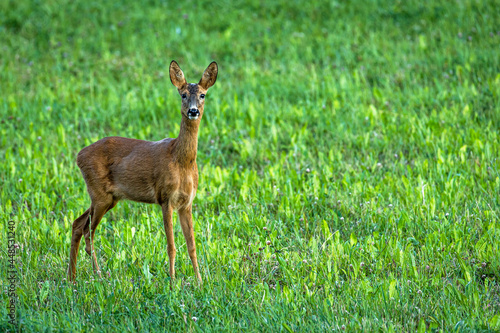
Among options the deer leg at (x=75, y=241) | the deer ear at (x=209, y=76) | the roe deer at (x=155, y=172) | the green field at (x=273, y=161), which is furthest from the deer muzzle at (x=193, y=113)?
the deer leg at (x=75, y=241)

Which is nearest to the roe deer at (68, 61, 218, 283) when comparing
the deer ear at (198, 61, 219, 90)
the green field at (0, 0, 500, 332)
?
the deer ear at (198, 61, 219, 90)

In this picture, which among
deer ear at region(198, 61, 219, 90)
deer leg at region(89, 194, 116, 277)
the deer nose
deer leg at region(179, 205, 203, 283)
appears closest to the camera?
the deer nose

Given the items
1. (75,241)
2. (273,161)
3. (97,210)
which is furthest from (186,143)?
(273,161)

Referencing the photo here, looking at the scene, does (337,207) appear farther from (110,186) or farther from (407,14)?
(407,14)

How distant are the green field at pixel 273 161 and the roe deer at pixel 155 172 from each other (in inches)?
14.7

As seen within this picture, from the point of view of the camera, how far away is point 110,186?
498cm

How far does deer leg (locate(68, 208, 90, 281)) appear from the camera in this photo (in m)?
5.02

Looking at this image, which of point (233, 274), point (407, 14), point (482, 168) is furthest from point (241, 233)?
point (407, 14)

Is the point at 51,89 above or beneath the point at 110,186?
above

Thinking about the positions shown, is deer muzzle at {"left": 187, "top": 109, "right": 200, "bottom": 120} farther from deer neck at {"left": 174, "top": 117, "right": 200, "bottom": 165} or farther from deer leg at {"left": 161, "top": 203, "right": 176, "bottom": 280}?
deer leg at {"left": 161, "top": 203, "right": 176, "bottom": 280}

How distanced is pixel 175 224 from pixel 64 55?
22.2 feet

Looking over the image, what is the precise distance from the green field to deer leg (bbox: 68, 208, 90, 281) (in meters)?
0.18

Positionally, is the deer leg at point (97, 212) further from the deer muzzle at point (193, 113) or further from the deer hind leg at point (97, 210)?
the deer muzzle at point (193, 113)

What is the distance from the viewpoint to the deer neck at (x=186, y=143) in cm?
462
